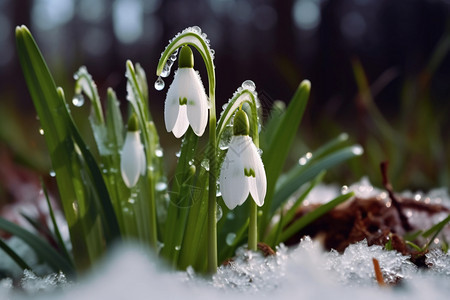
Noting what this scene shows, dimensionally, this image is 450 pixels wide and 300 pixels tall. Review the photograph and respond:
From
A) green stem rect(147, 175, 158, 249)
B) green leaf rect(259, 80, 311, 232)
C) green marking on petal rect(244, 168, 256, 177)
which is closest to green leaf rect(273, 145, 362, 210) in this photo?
green leaf rect(259, 80, 311, 232)

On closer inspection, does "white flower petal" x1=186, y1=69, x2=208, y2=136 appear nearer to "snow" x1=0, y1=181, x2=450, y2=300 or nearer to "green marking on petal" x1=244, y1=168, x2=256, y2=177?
"green marking on petal" x1=244, y1=168, x2=256, y2=177

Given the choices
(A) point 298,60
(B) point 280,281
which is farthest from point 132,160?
(A) point 298,60

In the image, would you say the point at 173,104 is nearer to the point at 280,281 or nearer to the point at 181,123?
the point at 181,123

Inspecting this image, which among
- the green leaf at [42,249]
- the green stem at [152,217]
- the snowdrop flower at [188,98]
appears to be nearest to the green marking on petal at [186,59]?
the snowdrop flower at [188,98]

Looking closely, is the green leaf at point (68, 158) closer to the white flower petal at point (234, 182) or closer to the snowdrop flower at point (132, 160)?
the snowdrop flower at point (132, 160)

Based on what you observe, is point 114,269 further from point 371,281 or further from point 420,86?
point 420,86

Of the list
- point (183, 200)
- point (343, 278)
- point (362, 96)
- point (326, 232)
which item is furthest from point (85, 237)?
point (362, 96)
